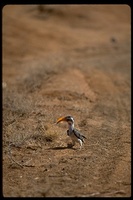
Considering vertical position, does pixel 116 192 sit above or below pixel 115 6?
below

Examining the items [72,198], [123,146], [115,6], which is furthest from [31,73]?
[115,6]

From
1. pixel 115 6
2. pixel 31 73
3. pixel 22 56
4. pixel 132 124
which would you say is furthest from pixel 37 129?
pixel 115 6

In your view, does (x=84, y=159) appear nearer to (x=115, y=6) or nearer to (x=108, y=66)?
(x=108, y=66)

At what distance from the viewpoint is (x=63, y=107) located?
12.6 meters

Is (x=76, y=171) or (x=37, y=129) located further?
(x=37, y=129)

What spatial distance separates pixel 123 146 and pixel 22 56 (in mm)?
13969

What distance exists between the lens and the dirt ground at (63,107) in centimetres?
769

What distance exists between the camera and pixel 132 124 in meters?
11.5

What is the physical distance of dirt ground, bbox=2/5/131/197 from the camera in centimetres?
769

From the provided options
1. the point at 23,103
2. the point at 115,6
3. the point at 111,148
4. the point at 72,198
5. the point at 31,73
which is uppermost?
the point at 115,6

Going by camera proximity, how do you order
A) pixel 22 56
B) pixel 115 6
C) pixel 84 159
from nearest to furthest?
pixel 84 159 < pixel 22 56 < pixel 115 6

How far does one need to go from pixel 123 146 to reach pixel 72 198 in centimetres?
276

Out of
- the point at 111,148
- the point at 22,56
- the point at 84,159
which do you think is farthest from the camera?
the point at 22,56

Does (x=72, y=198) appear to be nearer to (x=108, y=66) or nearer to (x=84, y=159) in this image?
(x=84, y=159)
